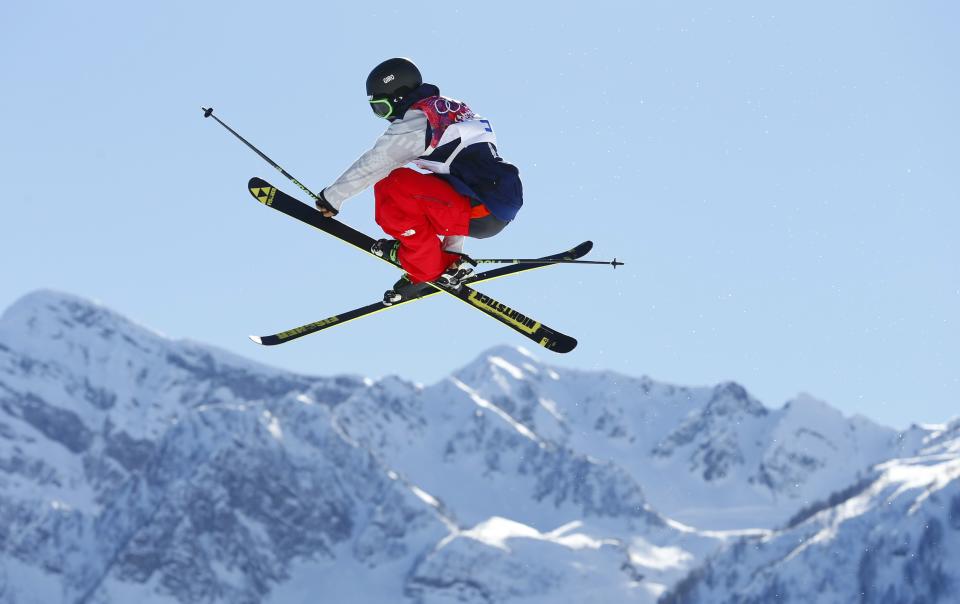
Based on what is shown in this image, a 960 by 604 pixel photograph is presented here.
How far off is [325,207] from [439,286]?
1.59m

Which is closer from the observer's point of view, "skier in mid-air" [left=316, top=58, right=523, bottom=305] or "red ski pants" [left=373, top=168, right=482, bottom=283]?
"skier in mid-air" [left=316, top=58, right=523, bottom=305]

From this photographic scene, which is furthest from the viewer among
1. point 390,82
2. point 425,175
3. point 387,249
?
point 387,249

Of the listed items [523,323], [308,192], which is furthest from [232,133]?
[523,323]

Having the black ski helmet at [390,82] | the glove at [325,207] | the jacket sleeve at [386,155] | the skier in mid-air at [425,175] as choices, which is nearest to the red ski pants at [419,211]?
the skier in mid-air at [425,175]

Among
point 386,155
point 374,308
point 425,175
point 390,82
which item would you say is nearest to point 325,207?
point 386,155

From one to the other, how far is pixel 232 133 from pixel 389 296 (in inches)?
87.0

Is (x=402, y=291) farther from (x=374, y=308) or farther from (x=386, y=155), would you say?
(x=386, y=155)

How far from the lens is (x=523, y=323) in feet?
39.7

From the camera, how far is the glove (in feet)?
34.2

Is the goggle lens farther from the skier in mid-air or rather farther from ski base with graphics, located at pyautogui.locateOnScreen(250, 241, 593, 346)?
ski base with graphics, located at pyautogui.locateOnScreen(250, 241, 593, 346)

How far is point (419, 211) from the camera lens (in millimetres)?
10625

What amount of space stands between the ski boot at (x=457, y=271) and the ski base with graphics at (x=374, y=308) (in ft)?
0.69

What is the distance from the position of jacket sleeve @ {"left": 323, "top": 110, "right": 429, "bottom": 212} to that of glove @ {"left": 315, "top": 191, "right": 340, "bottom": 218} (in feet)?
0.26

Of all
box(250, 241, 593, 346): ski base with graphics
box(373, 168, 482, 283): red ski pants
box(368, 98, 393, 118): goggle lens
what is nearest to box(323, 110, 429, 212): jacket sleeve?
box(368, 98, 393, 118): goggle lens
